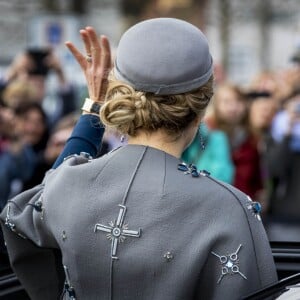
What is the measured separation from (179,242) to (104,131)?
19.8 inches

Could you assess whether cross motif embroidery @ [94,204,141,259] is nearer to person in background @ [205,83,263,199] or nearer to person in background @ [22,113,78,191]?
person in background @ [22,113,78,191]

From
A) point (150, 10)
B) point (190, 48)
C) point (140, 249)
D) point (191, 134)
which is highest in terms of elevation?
point (190, 48)

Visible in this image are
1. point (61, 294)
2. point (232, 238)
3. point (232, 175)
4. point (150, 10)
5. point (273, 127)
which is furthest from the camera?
point (150, 10)

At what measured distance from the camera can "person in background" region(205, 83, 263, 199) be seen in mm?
8070

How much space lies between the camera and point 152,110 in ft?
7.73

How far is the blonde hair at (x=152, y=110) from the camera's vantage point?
2355mm

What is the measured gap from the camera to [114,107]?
2369mm

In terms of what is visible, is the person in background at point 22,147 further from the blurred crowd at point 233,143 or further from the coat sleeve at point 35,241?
the coat sleeve at point 35,241

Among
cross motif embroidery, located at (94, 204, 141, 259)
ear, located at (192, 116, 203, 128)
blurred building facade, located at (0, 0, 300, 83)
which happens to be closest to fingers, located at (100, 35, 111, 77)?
ear, located at (192, 116, 203, 128)

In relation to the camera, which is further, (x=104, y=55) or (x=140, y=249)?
(x=104, y=55)

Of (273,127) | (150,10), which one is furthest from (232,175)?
(150,10)

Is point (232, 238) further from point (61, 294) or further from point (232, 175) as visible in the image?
point (232, 175)

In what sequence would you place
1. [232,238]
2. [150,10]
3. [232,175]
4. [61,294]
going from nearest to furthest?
1. [232,238]
2. [61,294]
3. [232,175]
4. [150,10]

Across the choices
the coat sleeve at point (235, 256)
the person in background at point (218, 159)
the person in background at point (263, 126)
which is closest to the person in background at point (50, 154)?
the person in background at point (218, 159)
